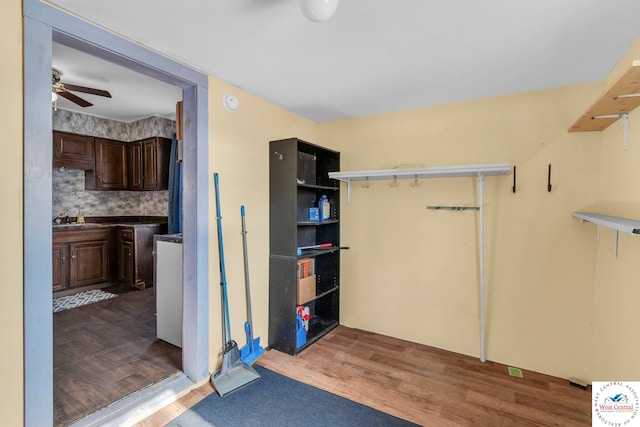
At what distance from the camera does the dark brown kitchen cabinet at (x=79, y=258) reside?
3.91m

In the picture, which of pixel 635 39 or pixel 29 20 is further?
pixel 635 39

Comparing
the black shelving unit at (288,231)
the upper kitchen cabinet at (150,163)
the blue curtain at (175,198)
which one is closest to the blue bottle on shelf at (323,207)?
the black shelving unit at (288,231)

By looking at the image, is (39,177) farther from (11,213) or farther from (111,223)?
(111,223)

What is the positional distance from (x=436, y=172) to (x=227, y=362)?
2.24 m

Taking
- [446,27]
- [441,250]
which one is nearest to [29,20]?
[446,27]

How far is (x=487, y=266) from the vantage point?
2.53 metres

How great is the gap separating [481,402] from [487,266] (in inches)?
41.2

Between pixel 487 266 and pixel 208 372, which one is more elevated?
pixel 487 266

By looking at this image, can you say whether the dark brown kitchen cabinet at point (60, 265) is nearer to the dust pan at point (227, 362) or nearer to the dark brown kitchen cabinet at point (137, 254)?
the dark brown kitchen cabinet at point (137, 254)

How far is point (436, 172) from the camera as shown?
243 centimetres

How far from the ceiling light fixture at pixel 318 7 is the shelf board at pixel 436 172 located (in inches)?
58.3

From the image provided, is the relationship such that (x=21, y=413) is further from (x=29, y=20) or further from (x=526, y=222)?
(x=526, y=222)

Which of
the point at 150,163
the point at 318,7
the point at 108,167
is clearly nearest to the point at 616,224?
the point at 318,7

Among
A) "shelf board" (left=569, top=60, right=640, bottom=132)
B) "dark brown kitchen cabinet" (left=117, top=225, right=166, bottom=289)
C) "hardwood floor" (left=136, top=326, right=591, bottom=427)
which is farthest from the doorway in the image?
"dark brown kitchen cabinet" (left=117, top=225, right=166, bottom=289)
